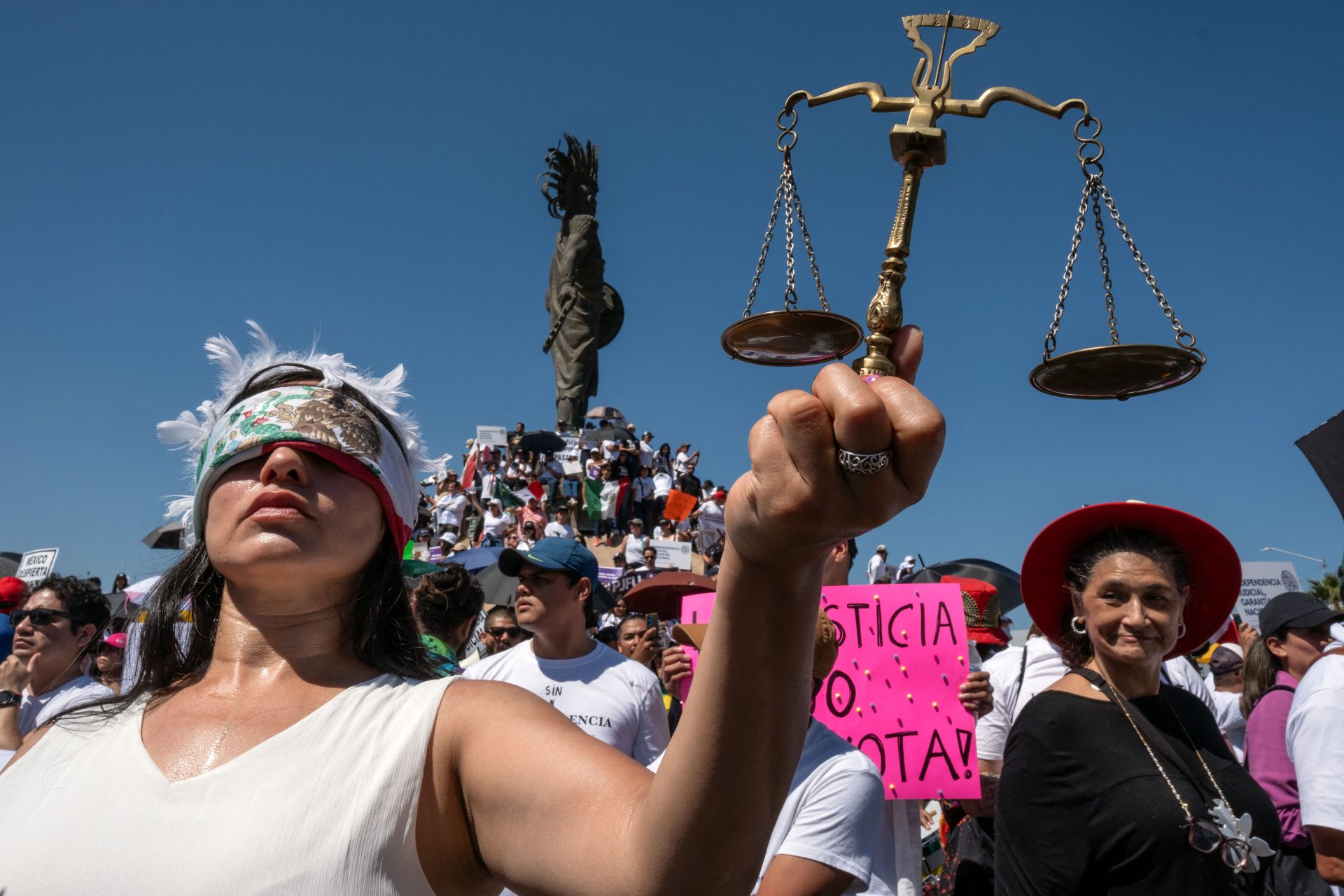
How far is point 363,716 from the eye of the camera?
1.61 meters

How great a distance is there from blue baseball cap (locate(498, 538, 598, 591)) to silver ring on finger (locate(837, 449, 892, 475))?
12.8 feet

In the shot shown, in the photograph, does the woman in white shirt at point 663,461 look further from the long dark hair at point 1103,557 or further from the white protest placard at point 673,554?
the long dark hair at point 1103,557

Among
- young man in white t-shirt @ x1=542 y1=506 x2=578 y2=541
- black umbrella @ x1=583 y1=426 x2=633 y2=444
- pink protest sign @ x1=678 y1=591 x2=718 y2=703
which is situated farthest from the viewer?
black umbrella @ x1=583 y1=426 x2=633 y2=444

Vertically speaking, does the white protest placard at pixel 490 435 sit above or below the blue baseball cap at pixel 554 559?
above

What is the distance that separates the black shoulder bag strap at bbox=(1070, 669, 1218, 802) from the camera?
9.08 ft

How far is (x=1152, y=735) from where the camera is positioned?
2.85 m

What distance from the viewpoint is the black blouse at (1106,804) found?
2621mm

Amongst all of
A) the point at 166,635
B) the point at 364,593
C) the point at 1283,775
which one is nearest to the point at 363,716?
the point at 364,593

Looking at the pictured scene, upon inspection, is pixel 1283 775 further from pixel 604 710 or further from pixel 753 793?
pixel 753 793

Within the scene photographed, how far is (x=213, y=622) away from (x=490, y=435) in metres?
21.4

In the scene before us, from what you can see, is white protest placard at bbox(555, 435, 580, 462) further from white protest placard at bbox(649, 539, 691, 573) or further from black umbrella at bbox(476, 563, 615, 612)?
black umbrella at bbox(476, 563, 615, 612)

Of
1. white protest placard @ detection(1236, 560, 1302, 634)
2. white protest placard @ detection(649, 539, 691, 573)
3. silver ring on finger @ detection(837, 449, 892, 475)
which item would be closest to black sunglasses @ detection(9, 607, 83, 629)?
silver ring on finger @ detection(837, 449, 892, 475)

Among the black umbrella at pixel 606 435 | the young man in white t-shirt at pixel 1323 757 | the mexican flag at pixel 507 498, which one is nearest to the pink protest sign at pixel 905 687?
the young man in white t-shirt at pixel 1323 757

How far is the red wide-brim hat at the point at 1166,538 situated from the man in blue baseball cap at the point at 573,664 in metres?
1.76
